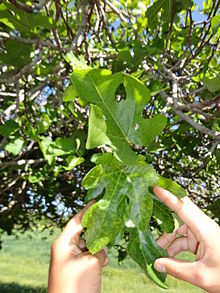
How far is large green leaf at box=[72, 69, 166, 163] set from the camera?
873 mm

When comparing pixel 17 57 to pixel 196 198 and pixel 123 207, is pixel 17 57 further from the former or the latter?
pixel 196 198

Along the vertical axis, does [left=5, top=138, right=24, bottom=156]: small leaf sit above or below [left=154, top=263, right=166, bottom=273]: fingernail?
below

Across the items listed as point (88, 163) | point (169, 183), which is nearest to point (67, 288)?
point (169, 183)

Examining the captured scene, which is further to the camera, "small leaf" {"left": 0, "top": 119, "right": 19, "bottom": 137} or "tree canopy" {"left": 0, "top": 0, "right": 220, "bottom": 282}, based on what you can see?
"small leaf" {"left": 0, "top": 119, "right": 19, "bottom": 137}

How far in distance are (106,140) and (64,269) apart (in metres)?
0.42

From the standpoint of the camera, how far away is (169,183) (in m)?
0.94

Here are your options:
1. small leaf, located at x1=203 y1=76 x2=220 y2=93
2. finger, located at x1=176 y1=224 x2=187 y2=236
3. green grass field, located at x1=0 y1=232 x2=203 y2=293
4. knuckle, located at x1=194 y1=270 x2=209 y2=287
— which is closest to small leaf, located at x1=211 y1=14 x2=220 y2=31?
small leaf, located at x1=203 y1=76 x2=220 y2=93

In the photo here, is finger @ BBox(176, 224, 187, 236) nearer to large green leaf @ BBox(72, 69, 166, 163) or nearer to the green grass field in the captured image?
large green leaf @ BBox(72, 69, 166, 163)

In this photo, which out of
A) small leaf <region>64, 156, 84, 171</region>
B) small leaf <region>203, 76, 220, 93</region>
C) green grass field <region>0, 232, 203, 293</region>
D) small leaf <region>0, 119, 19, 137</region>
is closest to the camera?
small leaf <region>203, 76, 220, 93</region>

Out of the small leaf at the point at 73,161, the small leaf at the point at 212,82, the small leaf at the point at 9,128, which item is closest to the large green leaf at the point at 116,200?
the small leaf at the point at 212,82

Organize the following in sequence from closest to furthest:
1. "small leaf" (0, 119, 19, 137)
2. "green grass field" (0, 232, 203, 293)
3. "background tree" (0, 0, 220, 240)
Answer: "background tree" (0, 0, 220, 240)
"small leaf" (0, 119, 19, 137)
"green grass field" (0, 232, 203, 293)

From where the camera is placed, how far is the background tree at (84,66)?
1649 mm

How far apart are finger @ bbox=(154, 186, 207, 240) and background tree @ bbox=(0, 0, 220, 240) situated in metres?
0.43

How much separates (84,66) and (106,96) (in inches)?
22.4
